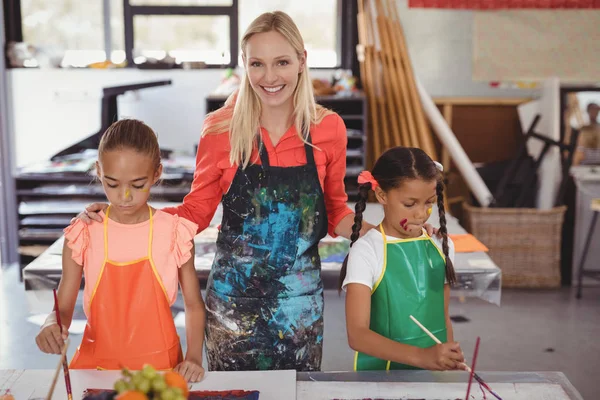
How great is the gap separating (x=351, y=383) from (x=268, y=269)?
1.45ft

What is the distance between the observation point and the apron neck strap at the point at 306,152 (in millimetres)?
1896

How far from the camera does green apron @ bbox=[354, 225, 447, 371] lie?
178cm

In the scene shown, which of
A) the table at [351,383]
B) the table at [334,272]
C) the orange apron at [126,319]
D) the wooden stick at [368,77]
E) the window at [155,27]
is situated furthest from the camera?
the window at [155,27]

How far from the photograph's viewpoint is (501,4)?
521cm

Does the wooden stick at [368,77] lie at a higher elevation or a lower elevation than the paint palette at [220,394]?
higher

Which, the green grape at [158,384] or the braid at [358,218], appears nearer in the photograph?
the green grape at [158,384]

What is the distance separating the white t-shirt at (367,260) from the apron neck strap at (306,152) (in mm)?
264

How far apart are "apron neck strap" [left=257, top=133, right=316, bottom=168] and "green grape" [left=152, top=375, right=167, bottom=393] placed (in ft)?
3.28

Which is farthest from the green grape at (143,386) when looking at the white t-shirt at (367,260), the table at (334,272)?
the table at (334,272)

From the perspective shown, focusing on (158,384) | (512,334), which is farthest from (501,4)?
(158,384)

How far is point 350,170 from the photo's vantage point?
4.73 meters

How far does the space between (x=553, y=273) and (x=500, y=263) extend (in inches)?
15.4

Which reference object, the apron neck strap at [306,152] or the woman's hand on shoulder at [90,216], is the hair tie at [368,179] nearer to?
the apron neck strap at [306,152]

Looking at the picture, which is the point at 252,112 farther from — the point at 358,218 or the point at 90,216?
the point at 90,216
